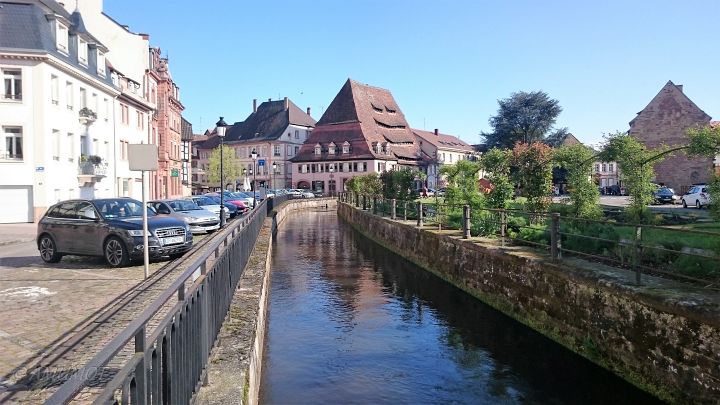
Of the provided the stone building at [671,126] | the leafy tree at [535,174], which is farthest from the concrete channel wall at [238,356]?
the stone building at [671,126]

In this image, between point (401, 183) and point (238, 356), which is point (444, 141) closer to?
point (401, 183)

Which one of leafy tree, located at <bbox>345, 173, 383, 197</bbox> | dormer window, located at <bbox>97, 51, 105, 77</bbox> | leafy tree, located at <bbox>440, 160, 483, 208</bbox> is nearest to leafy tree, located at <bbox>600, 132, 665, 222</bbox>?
leafy tree, located at <bbox>440, 160, 483, 208</bbox>

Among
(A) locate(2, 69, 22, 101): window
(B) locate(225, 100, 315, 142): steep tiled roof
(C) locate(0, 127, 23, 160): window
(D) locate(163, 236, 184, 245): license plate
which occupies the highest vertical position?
(B) locate(225, 100, 315, 142): steep tiled roof

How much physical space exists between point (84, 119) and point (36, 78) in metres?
5.37

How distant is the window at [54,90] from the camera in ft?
100

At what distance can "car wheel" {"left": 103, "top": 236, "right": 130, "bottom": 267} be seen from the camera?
41.3 ft

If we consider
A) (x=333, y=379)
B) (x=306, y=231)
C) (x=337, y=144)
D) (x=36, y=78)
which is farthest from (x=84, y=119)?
(x=337, y=144)

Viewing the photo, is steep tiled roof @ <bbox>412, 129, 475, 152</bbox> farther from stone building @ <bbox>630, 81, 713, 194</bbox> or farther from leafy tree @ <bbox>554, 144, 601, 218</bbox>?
leafy tree @ <bbox>554, 144, 601, 218</bbox>

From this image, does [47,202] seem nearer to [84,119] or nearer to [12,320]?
[84,119]

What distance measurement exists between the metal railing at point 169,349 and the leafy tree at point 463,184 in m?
13.8

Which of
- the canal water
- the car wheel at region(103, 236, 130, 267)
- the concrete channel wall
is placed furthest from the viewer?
the car wheel at region(103, 236, 130, 267)

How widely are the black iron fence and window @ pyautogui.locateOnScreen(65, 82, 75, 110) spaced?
77.7 ft

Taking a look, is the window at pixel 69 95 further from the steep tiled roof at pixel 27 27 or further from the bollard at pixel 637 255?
the bollard at pixel 637 255

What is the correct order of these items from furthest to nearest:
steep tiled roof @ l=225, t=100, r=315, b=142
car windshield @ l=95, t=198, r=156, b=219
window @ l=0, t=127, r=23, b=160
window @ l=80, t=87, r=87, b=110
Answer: steep tiled roof @ l=225, t=100, r=315, b=142 < window @ l=80, t=87, r=87, b=110 < window @ l=0, t=127, r=23, b=160 < car windshield @ l=95, t=198, r=156, b=219
